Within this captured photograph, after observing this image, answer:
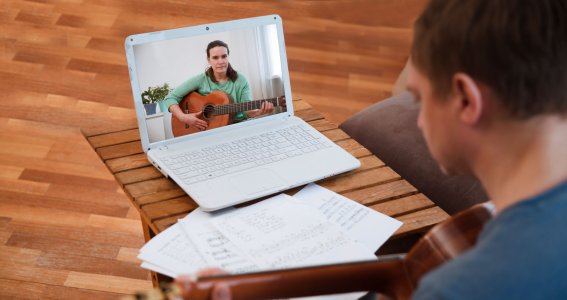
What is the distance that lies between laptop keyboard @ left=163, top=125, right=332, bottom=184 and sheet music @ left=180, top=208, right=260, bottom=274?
0.32ft

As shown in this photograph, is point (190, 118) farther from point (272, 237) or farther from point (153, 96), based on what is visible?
point (272, 237)

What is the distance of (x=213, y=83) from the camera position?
1416 millimetres

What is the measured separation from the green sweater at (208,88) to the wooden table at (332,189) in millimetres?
123

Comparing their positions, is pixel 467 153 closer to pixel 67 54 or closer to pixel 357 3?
pixel 67 54

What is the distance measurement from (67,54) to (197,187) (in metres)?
1.68

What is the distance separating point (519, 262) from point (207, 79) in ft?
2.67

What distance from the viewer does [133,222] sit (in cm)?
209

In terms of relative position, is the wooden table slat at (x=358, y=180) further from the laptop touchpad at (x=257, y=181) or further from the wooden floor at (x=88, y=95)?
the wooden floor at (x=88, y=95)

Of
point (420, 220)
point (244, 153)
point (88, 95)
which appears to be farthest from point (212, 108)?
point (88, 95)

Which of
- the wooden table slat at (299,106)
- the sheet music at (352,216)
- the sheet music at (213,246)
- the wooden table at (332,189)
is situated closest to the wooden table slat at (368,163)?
the wooden table at (332,189)

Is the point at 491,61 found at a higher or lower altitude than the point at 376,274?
higher

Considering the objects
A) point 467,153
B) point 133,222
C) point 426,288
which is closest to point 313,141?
point 467,153

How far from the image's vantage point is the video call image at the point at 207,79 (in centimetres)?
138

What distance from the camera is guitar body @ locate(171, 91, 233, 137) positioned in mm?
1405
